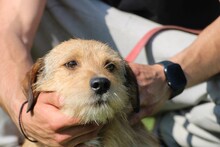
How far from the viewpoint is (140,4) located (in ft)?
13.6

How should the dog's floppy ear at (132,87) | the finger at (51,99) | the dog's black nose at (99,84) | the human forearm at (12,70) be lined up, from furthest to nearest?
1. the human forearm at (12,70)
2. the dog's floppy ear at (132,87)
3. the finger at (51,99)
4. the dog's black nose at (99,84)

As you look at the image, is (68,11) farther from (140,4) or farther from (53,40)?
(140,4)

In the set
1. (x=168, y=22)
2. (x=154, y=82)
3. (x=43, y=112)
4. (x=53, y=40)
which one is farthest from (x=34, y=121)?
(x=168, y=22)

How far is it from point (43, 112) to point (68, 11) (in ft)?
4.50

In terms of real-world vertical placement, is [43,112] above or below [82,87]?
below

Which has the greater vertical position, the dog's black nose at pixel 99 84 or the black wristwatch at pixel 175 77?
the dog's black nose at pixel 99 84

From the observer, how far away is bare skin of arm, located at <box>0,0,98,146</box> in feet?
9.53

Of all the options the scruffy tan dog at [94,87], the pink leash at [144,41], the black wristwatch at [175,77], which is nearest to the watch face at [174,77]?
the black wristwatch at [175,77]

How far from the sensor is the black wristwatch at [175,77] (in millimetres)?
3490

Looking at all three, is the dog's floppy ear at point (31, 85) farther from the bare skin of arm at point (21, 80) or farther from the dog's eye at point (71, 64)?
the dog's eye at point (71, 64)

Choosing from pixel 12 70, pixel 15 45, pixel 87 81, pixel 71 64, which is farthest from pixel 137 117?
pixel 15 45

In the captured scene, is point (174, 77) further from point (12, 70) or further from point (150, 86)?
point (12, 70)

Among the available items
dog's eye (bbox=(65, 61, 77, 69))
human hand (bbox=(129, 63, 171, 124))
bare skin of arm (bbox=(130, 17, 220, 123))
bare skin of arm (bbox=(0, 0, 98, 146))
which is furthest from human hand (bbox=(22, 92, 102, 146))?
bare skin of arm (bbox=(130, 17, 220, 123))

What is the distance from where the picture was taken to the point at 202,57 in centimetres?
376
